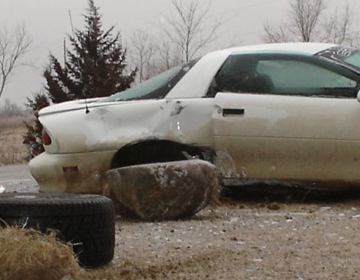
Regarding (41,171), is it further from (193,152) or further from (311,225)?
(311,225)

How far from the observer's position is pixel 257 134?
684 centimetres

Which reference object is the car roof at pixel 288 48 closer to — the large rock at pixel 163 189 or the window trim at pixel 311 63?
the window trim at pixel 311 63

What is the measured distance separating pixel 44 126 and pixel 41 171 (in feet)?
1.37

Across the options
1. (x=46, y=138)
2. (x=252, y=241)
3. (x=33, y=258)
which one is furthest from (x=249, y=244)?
(x=46, y=138)

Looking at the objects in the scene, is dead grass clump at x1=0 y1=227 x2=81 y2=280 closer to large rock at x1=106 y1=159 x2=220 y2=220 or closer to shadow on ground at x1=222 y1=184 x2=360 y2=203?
large rock at x1=106 y1=159 x2=220 y2=220

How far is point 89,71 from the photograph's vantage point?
2325 cm

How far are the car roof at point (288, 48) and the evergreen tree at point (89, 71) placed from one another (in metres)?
15.5

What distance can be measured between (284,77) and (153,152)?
1329 millimetres

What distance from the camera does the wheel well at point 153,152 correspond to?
276 inches

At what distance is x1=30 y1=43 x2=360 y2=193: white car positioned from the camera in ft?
22.2

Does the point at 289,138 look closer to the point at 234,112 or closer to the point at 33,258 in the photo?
the point at 234,112

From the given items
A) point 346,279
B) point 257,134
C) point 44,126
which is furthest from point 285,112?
point 346,279

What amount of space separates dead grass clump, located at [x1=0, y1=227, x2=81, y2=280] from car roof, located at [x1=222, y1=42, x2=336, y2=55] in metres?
3.98

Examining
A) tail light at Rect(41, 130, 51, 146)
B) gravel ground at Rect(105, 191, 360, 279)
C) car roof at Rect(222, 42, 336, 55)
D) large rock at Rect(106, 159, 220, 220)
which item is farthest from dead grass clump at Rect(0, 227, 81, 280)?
car roof at Rect(222, 42, 336, 55)
